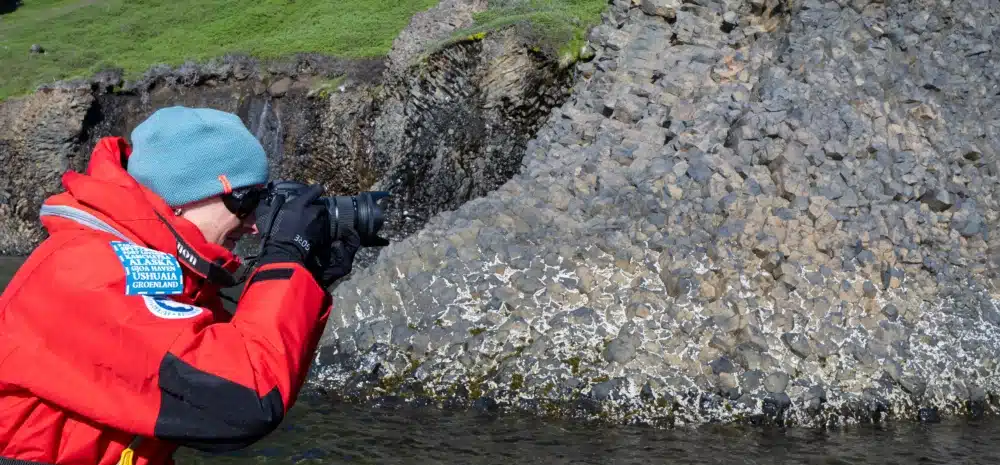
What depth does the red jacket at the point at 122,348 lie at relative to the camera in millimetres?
1861

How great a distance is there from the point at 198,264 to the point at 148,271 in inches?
7.5

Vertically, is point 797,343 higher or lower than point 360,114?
lower

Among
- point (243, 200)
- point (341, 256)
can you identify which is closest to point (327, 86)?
point (341, 256)

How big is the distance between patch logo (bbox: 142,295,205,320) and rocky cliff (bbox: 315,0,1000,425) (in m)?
4.66

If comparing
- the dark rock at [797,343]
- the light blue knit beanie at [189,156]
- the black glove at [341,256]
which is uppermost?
the light blue knit beanie at [189,156]

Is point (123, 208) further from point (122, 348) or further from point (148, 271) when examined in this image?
point (122, 348)

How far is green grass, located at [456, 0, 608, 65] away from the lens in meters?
11.1

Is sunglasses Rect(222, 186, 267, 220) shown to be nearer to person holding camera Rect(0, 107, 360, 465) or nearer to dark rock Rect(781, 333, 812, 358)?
person holding camera Rect(0, 107, 360, 465)

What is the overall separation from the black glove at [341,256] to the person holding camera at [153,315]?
Answer: 0.15 meters

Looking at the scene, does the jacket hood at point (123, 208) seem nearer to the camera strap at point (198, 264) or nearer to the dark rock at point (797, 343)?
the camera strap at point (198, 264)

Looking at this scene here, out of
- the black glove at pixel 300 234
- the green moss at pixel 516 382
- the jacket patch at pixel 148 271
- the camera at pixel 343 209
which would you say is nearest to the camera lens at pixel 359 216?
the camera at pixel 343 209

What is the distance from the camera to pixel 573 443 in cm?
595

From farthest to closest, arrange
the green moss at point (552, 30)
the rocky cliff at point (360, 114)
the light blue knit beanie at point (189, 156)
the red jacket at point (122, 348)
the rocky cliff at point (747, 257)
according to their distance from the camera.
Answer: the rocky cliff at point (360, 114) < the green moss at point (552, 30) < the rocky cliff at point (747, 257) < the light blue knit beanie at point (189, 156) < the red jacket at point (122, 348)

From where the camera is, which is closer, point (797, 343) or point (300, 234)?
point (300, 234)
